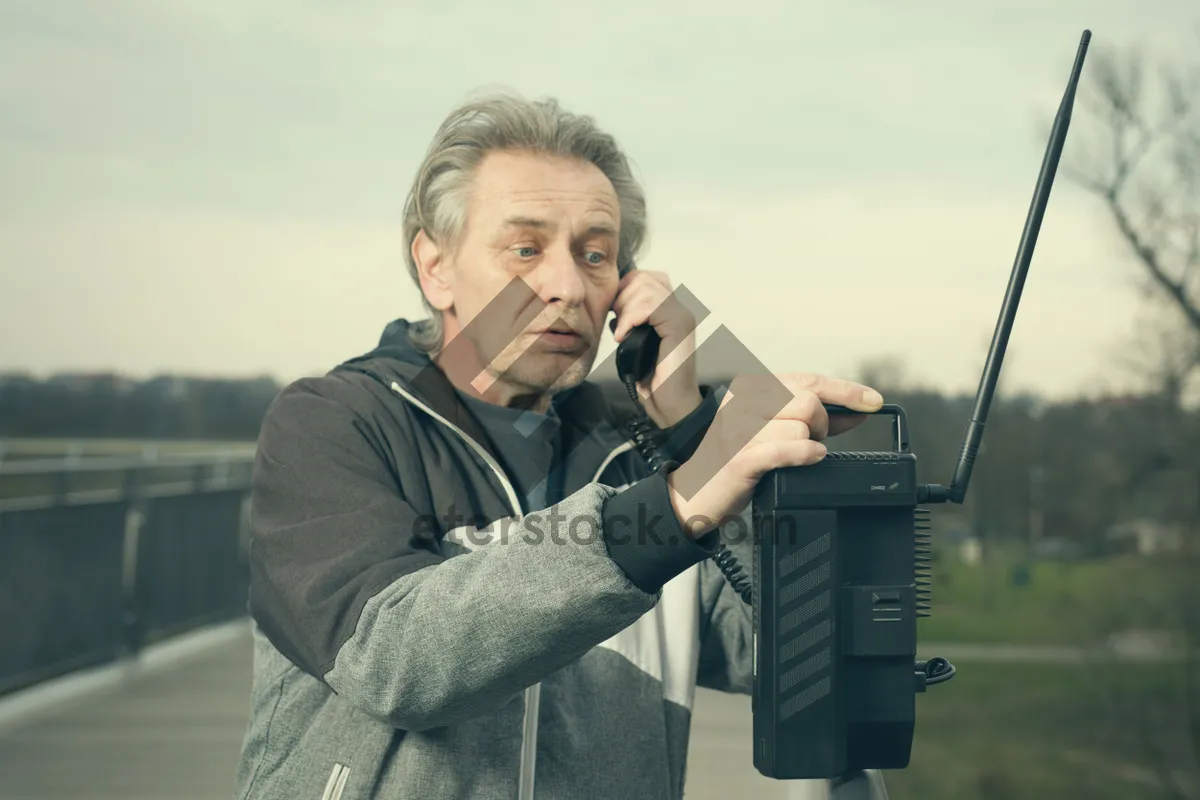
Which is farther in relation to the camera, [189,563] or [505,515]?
[189,563]

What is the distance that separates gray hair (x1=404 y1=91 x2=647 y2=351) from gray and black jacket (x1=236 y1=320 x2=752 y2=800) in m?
0.24

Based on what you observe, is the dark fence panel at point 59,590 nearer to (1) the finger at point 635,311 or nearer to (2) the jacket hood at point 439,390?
(2) the jacket hood at point 439,390

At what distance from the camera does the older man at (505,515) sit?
5.14 feet

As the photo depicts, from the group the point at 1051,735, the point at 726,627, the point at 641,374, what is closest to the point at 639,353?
the point at 641,374

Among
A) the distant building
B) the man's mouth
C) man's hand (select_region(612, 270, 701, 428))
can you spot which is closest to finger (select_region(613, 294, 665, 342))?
man's hand (select_region(612, 270, 701, 428))

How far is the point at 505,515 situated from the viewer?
7.38 ft

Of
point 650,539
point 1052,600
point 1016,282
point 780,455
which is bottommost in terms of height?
point 1052,600

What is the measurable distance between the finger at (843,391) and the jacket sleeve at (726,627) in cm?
84

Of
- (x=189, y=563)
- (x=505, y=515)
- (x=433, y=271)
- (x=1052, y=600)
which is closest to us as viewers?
(x=505, y=515)

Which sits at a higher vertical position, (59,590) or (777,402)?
(777,402)

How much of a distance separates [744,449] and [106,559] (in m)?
6.78

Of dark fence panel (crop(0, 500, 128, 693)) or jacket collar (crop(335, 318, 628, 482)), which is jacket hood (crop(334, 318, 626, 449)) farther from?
dark fence panel (crop(0, 500, 128, 693))

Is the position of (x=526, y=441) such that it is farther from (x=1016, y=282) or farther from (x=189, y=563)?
(x=189, y=563)

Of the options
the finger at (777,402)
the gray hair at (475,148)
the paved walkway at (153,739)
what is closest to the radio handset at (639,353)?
the gray hair at (475,148)
